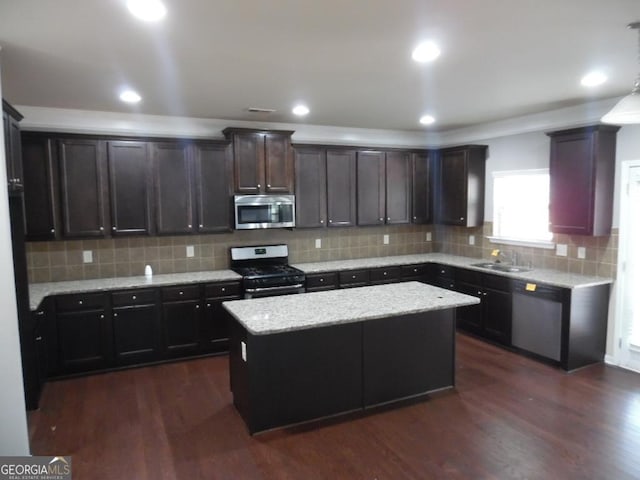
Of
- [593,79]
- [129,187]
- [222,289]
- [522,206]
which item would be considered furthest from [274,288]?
[593,79]

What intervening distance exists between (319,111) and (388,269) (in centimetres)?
233

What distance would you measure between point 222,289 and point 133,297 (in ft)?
3.04

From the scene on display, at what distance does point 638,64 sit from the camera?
312cm

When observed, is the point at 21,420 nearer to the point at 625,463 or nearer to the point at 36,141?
the point at 36,141

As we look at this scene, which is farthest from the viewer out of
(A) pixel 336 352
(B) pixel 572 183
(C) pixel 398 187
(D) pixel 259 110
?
(C) pixel 398 187

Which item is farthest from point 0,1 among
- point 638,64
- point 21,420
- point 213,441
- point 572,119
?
point 572,119

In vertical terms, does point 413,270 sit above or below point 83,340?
above

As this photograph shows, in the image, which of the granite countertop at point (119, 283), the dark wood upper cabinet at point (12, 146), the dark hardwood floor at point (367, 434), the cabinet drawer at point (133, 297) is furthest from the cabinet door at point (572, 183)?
the dark wood upper cabinet at point (12, 146)

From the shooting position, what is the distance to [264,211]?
5172 millimetres

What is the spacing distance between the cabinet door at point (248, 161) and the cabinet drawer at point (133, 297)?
154 centimetres

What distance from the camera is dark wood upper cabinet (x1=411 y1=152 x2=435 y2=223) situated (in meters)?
6.27

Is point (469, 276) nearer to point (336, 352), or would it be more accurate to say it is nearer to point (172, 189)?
point (336, 352)

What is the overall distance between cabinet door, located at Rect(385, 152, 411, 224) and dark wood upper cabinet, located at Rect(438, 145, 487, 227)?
0.55 metres

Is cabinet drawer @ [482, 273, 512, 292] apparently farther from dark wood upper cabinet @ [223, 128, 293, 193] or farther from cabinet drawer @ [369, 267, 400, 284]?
dark wood upper cabinet @ [223, 128, 293, 193]
